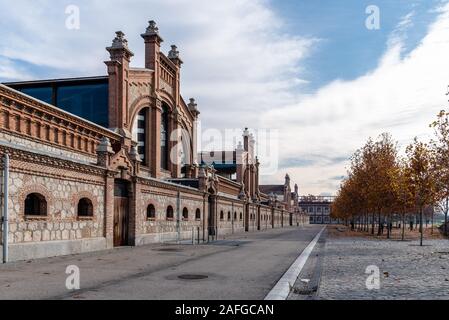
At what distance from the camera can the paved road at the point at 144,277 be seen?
9008 millimetres

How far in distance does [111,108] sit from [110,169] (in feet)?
32.1

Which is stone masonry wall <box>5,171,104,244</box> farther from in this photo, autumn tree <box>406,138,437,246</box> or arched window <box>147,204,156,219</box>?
autumn tree <box>406,138,437,246</box>

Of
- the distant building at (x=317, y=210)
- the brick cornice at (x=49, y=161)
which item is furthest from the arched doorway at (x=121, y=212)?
the distant building at (x=317, y=210)

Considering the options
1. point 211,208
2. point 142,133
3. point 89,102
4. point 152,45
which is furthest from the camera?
point 211,208

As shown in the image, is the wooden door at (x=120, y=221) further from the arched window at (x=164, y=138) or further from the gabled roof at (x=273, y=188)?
the gabled roof at (x=273, y=188)

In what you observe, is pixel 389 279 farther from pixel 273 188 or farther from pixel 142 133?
pixel 273 188

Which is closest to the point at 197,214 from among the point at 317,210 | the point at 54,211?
the point at 54,211

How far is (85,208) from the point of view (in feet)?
63.3

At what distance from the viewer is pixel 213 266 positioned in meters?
14.1

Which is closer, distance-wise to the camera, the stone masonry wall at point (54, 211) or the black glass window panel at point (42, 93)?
the stone masonry wall at point (54, 211)

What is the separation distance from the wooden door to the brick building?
51mm

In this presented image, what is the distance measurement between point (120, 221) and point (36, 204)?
6.50 m

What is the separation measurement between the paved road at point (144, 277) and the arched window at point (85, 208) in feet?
9.25
